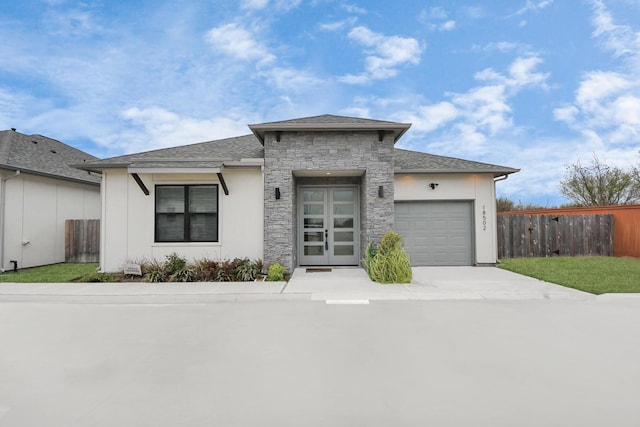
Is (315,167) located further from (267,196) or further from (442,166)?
(442,166)

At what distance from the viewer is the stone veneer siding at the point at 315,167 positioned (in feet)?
30.4

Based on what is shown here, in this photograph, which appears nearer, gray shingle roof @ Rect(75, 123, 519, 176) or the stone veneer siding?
the stone veneer siding

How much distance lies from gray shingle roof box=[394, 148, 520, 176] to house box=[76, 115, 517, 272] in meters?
0.06

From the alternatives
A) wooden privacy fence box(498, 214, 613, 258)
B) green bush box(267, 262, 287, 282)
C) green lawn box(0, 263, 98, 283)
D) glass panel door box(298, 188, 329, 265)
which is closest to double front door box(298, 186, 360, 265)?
glass panel door box(298, 188, 329, 265)

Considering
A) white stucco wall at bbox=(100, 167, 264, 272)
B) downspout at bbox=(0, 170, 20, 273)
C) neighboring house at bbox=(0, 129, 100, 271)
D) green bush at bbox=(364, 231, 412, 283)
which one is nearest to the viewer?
green bush at bbox=(364, 231, 412, 283)

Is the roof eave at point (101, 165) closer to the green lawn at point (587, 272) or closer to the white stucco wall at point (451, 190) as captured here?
the white stucco wall at point (451, 190)

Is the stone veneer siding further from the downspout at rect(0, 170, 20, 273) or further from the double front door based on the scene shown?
the downspout at rect(0, 170, 20, 273)

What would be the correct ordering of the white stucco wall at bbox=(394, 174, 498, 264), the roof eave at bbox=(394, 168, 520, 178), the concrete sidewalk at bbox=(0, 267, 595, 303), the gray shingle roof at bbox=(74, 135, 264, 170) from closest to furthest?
the concrete sidewalk at bbox=(0, 267, 595, 303), the gray shingle roof at bbox=(74, 135, 264, 170), the roof eave at bbox=(394, 168, 520, 178), the white stucco wall at bbox=(394, 174, 498, 264)

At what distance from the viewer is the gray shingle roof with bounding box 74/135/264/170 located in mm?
9547

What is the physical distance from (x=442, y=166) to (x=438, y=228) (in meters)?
2.16

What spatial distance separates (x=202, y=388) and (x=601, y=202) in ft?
85.7

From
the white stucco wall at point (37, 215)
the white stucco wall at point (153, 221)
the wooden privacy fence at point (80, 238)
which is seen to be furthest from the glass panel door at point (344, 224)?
the white stucco wall at point (37, 215)

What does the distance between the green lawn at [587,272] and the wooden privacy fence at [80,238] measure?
15.2 metres

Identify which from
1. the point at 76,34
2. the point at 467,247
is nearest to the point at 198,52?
the point at 76,34
